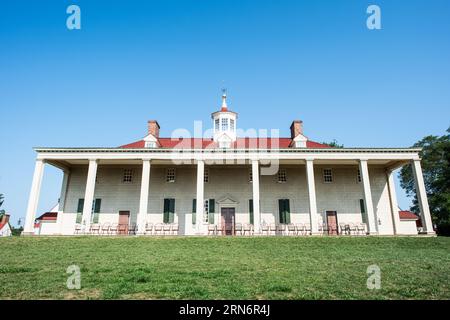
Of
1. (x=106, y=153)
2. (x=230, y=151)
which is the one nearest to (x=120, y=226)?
(x=106, y=153)

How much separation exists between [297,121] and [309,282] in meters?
24.4

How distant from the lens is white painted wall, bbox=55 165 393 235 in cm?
2616

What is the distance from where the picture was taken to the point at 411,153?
957 inches

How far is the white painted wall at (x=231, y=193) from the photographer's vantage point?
26.2m

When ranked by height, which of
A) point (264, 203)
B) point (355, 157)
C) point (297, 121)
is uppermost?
point (297, 121)

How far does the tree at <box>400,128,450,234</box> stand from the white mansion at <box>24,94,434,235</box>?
33.9 ft

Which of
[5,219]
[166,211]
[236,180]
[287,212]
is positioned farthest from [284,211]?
[5,219]

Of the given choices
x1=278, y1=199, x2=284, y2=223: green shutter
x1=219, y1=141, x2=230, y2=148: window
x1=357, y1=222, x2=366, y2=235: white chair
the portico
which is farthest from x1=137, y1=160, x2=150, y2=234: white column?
x1=357, y1=222, x2=366, y2=235: white chair

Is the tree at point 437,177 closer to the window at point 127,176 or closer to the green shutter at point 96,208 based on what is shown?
the window at point 127,176

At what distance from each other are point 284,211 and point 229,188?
5.30m

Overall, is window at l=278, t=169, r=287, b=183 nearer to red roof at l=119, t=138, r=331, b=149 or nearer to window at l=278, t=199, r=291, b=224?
window at l=278, t=199, r=291, b=224

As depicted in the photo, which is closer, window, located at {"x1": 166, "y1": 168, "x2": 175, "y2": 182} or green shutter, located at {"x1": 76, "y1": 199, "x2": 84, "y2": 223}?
green shutter, located at {"x1": 76, "y1": 199, "x2": 84, "y2": 223}
